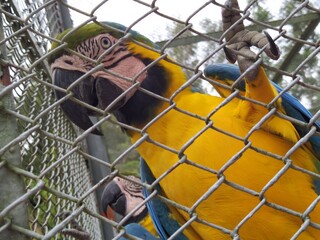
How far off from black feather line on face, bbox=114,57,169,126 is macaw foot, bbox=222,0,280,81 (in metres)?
0.32

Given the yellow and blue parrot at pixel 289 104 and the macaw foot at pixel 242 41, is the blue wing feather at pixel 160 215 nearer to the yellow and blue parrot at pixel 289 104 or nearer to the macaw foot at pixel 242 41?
the yellow and blue parrot at pixel 289 104

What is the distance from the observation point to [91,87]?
4.13 ft

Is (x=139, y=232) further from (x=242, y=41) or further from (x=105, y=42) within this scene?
(x=242, y=41)

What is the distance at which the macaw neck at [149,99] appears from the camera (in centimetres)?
130

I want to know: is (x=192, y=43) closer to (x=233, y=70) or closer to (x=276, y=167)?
(x=233, y=70)

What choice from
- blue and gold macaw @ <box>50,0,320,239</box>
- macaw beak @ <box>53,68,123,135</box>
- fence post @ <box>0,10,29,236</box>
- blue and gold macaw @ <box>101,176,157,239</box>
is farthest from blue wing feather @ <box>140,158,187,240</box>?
fence post @ <box>0,10,29,236</box>

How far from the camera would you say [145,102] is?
1.30 m

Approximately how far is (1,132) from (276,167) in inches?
30.0

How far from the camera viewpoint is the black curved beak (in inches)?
82.2

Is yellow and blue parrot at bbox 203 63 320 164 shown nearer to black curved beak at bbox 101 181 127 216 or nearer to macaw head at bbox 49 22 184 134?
macaw head at bbox 49 22 184 134

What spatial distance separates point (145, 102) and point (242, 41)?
A: 15.4 inches

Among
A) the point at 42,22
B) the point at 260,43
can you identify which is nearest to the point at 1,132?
the point at 260,43

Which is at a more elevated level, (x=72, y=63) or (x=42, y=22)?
(x=42, y=22)

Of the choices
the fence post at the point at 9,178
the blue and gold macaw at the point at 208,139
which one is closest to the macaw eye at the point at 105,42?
the blue and gold macaw at the point at 208,139
